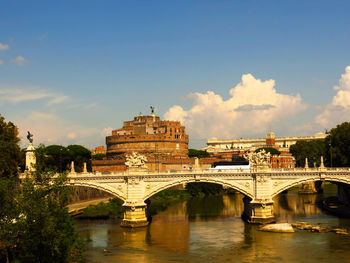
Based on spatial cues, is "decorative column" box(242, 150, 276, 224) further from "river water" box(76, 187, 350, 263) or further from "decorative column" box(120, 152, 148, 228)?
"decorative column" box(120, 152, 148, 228)

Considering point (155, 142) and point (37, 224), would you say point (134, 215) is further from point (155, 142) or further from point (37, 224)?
point (155, 142)

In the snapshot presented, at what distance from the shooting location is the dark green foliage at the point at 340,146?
248 feet

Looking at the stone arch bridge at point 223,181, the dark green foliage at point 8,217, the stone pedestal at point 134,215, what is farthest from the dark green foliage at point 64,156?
the dark green foliage at point 8,217

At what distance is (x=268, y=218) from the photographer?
58.1 m

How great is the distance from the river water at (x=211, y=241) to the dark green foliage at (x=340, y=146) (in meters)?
10.4

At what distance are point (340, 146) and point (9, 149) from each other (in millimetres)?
51050

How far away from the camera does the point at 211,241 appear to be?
170 ft

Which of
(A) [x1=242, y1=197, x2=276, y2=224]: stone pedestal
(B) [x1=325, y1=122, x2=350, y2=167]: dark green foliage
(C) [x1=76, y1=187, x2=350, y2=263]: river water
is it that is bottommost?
(C) [x1=76, y1=187, x2=350, y2=263]: river water

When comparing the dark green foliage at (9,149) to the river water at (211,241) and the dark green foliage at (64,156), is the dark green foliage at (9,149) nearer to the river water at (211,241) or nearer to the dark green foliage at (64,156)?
the river water at (211,241)

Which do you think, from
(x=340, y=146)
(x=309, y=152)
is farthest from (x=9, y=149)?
(x=309, y=152)

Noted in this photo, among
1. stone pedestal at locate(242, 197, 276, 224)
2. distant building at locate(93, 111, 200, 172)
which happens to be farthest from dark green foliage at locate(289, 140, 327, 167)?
stone pedestal at locate(242, 197, 276, 224)

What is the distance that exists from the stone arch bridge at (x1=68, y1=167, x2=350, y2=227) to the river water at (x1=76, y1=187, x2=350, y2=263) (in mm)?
2344

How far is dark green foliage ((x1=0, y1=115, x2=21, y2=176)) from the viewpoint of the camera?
2499 inches

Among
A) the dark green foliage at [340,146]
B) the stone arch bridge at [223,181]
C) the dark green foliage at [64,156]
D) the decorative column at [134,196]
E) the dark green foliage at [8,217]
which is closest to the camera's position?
the dark green foliage at [8,217]
